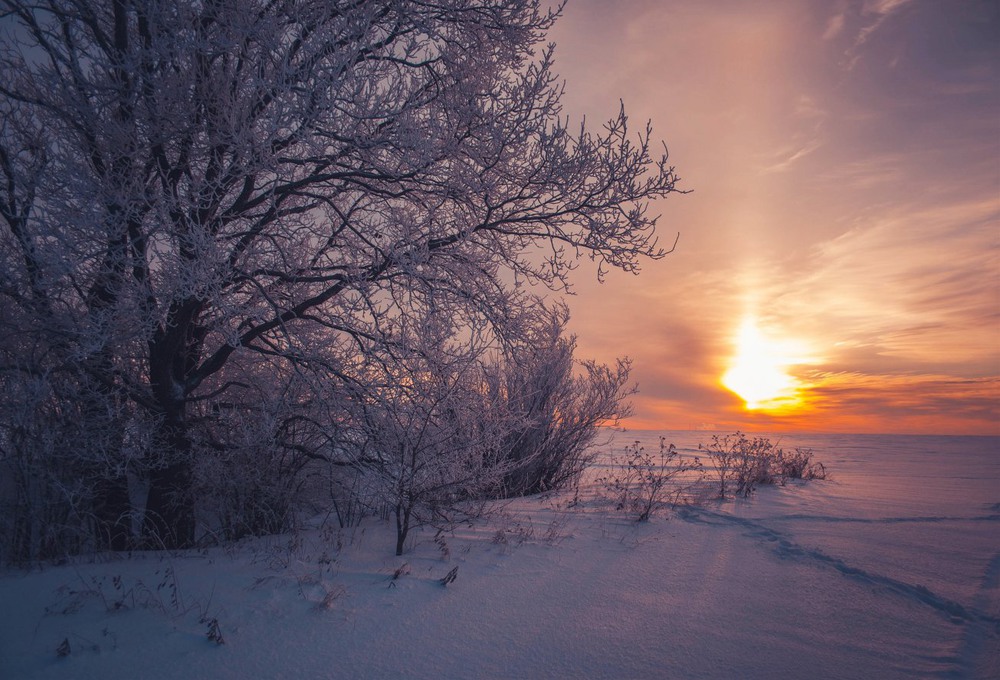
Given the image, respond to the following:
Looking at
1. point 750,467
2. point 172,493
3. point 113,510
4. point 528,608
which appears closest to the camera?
point 528,608

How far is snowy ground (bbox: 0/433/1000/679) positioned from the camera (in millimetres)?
2455

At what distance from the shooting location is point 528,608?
9.86 feet

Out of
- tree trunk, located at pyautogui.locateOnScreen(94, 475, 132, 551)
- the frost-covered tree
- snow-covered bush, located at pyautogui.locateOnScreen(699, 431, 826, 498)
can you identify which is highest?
the frost-covered tree

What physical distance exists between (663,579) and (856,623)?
3.50 ft

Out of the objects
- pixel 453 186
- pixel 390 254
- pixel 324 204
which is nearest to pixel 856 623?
pixel 390 254

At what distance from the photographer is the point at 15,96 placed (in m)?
4.66

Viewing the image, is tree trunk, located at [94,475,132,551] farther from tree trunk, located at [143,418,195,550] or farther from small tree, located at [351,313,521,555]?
small tree, located at [351,313,521,555]

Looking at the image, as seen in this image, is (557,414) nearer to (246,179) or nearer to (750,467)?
(750,467)

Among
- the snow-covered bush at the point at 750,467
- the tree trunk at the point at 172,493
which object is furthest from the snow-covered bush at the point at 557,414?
the tree trunk at the point at 172,493

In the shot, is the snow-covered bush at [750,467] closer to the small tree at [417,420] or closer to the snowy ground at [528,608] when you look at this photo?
the snowy ground at [528,608]

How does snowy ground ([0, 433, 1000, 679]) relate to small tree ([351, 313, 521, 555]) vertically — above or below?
Answer: below

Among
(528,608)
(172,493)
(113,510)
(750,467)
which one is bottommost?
(113,510)

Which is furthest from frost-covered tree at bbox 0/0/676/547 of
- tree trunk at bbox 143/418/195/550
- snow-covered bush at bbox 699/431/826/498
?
snow-covered bush at bbox 699/431/826/498

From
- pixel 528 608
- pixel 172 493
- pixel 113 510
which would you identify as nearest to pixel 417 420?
pixel 528 608
